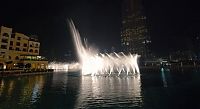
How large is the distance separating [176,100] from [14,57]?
282ft

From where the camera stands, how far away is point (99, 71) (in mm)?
95688

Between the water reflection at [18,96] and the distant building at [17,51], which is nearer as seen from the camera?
the water reflection at [18,96]

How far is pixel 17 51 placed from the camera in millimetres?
96875

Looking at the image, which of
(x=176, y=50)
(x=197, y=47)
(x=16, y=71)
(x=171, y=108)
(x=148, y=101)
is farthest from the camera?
(x=176, y=50)

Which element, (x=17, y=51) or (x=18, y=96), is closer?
(x=18, y=96)

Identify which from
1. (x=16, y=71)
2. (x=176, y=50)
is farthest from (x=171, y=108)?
(x=176, y=50)

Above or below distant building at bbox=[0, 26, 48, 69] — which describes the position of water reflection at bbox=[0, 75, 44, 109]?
below

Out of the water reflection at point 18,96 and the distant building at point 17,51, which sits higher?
the distant building at point 17,51

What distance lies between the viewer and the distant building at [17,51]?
87938 mm

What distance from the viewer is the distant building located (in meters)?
87.9

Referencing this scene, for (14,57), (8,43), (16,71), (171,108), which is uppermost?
(8,43)

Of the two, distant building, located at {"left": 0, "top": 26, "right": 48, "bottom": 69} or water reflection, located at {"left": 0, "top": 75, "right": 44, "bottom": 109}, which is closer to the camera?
water reflection, located at {"left": 0, "top": 75, "right": 44, "bottom": 109}

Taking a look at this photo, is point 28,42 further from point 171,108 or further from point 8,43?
point 171,108

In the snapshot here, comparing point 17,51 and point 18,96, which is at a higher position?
point 17,51
